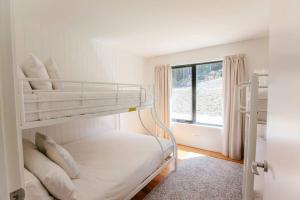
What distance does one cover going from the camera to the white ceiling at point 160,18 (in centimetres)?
162

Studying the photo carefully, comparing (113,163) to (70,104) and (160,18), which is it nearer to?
(70,104)

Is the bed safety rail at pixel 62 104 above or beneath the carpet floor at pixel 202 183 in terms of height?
above

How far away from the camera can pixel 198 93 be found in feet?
11.3

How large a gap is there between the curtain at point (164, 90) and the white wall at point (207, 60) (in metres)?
→ 0.20

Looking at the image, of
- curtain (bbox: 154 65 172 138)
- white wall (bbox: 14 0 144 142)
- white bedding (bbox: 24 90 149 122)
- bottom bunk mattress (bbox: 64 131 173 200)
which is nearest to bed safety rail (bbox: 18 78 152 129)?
white bedding (bbox: 24 90 149 122)

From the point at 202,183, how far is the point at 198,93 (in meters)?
1.95

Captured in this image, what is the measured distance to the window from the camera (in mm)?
3244

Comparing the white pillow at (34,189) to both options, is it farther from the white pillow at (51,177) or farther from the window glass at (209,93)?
the window glass at (209,93)

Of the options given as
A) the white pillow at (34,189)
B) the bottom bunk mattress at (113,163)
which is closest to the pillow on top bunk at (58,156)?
the bottom bunk mattress at (113,163)

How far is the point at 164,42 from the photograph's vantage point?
2832mm

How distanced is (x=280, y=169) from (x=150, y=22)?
2.05 meters

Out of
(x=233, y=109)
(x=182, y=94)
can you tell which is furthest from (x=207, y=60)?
(x=233, y=109)

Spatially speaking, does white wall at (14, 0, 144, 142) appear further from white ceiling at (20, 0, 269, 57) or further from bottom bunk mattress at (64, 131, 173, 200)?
bottom bunk mattress at (64, 131, 173, 200)

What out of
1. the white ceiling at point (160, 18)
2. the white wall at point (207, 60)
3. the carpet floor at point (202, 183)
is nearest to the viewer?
the white ceiling at point (160, 18)
